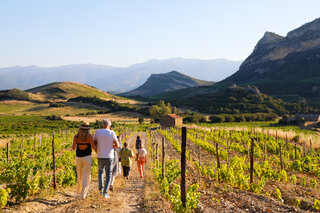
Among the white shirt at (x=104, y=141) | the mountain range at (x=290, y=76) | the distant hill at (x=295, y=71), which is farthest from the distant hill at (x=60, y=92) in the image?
the white shirt at (x=104, y=141)

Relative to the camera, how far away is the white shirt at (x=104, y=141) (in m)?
7.11

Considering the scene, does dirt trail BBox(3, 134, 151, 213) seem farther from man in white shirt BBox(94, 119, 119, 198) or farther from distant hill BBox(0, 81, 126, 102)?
distant hill BBox(0, 81, 126, 102)

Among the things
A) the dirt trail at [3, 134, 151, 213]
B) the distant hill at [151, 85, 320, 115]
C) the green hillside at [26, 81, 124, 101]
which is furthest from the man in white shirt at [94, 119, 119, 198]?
the green hillside at [26, 81, 124, 101]

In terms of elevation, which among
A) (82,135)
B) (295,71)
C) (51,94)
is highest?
(295,71)

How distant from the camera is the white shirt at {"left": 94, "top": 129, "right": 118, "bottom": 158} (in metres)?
7.11

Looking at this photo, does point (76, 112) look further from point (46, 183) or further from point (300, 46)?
point (300, 46)

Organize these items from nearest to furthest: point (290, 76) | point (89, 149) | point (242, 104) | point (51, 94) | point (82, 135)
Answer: point (82, 135), point (89, 149), point (242, 104), point (51, 94), point (290, 76)

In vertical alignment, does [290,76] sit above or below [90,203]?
above

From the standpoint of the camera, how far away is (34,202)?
706 centimetres

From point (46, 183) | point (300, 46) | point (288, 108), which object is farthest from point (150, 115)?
point (300, 46)

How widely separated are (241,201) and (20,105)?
12662 cm

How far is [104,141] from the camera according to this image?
714 centimetres

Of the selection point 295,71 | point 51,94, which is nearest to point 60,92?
point 51,94

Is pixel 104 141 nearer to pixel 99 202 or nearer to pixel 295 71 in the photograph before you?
pixel 99 202
